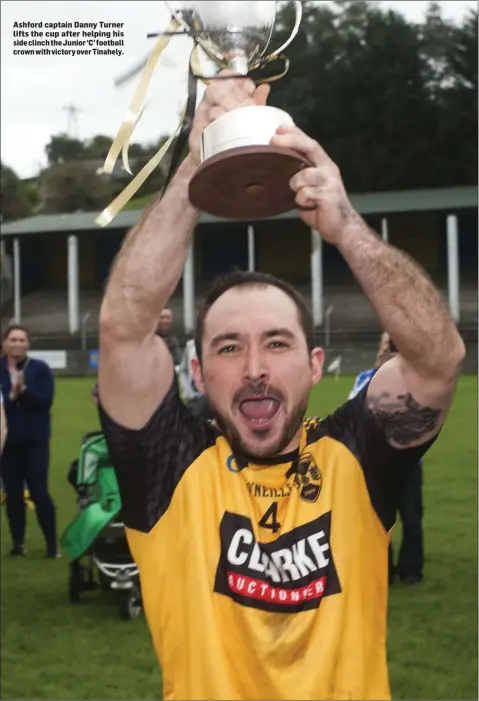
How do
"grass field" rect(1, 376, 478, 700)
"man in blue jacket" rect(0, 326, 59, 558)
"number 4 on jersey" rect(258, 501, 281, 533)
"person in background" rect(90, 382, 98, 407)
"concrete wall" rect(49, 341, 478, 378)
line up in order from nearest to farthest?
"number 4 on jersey" rect(258, 501, 281, 533), "person in background" rect(90, 382, 98, 407), "grass field" rect(1, 376, 478, 700), "man in blue jacket" rect(0, 326, 59, 558), "concrete wall" rect(49, 341, 478, 378)

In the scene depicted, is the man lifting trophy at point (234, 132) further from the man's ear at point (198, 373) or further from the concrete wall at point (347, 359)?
the concrete wall at point (347, 359)

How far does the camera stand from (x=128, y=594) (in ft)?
19.7

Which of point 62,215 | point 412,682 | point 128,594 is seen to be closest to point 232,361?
point 412,682

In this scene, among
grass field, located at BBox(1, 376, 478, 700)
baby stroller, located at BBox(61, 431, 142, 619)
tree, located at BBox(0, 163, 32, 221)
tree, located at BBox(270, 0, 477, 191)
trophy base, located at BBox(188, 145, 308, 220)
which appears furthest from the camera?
tree, located at BBox(0, 163, 32, 221)

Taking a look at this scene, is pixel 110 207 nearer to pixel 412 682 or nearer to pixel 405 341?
pixel 405 341

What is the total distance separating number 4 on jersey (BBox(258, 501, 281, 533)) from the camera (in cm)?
213

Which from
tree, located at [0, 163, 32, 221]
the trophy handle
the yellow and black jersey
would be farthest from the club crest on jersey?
tree, located at [0, 163, 32, 221]

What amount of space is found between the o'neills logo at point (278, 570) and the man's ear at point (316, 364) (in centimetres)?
36

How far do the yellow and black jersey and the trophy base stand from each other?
1.52ft

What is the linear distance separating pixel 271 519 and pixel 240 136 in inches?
34.1

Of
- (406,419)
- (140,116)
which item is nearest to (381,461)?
(406,419)

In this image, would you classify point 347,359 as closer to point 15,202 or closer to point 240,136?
point 15,202

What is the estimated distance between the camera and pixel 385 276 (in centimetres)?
198

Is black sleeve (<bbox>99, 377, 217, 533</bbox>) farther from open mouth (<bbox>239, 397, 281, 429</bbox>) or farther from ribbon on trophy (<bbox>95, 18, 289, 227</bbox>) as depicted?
ribbon on trophy (<bbox>95, 18, 289, 227</bbox>)
